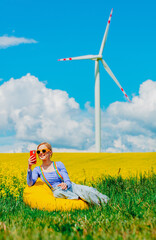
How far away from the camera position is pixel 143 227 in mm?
3535

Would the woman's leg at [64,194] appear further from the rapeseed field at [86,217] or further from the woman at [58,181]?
the rapeseed field at [86,217]

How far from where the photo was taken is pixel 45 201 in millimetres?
6023

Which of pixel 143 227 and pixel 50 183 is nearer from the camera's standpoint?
pixel 143 227

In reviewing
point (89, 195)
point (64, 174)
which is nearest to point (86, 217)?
point (89, 195)

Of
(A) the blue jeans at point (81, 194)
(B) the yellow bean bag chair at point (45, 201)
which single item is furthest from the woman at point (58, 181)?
(B) the yellow bean bag chair at point (45, 201)

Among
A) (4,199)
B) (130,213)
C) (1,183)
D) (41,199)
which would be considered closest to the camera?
(130,213)

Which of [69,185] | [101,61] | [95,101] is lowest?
[69,185]

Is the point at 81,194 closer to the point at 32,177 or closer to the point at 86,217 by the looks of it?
the point at 32,177

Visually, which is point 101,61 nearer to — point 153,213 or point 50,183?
point 50,183

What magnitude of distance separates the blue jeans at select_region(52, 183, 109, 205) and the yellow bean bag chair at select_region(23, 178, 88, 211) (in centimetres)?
12

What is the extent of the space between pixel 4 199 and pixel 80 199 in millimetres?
2593

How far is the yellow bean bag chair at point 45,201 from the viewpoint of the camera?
19.4 ft

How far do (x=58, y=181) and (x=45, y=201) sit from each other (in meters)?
0.64

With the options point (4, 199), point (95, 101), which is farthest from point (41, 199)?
point (95, 101)
